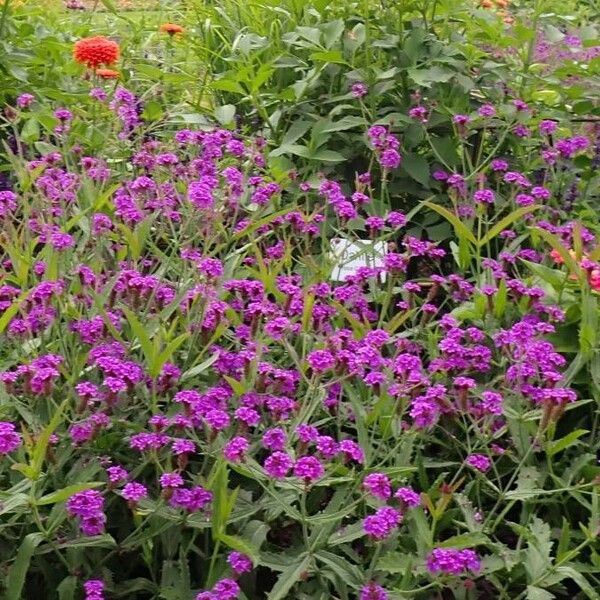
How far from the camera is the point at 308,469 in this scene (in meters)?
1.41

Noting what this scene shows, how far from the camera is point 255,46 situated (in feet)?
9.65

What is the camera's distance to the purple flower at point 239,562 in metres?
1.45

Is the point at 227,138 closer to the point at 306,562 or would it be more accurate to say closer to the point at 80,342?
the point at 80,342

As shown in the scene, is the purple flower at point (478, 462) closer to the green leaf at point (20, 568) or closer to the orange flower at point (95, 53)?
the green leaf at point (20, 568)

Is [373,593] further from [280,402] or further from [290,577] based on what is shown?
→ [280,402]

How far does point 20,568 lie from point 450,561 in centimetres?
57

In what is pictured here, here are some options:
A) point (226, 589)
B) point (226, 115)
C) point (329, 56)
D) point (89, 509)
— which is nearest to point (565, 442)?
point (226, 589)

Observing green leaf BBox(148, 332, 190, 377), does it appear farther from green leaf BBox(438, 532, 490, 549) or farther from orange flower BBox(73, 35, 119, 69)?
orange flower BBox(73, 35, 119, 69)

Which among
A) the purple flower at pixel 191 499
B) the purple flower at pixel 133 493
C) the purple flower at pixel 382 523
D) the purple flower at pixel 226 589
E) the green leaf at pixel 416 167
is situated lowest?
the green leaf at pixel 416 167

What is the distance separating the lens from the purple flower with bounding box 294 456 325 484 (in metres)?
1.40

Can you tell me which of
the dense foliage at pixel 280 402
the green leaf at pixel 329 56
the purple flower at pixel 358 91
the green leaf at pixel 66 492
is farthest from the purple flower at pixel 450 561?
the green leaf at pixel 329 56

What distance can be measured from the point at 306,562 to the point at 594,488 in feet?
1.61

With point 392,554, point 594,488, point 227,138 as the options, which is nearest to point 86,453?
point 392,554

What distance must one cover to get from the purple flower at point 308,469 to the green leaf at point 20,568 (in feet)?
1.22
